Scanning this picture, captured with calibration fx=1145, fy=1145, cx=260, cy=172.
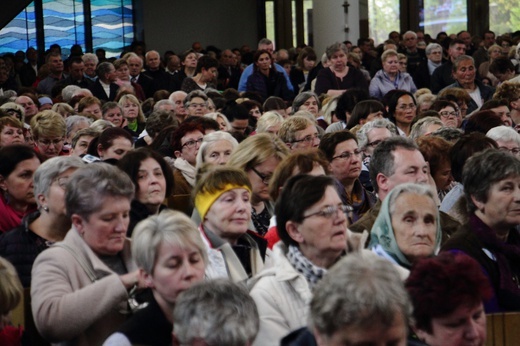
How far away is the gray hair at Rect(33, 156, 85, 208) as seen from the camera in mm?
5082

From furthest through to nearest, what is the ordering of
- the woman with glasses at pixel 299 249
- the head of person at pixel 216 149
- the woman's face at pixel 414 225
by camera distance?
the head of person at pixel 216 149 → the woman's face at pixel 414 225 → the woman with glasses at pixel 299 249

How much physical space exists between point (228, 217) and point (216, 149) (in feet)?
7.16

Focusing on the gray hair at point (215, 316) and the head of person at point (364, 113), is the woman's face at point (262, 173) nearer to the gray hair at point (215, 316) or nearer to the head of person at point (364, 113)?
the gray hair at point (215, 316)

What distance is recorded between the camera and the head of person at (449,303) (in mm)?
3561

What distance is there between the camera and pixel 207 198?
16.7ft

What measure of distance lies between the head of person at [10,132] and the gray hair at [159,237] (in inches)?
194

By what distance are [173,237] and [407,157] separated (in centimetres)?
231

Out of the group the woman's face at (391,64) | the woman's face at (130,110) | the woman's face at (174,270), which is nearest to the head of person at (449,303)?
the woman's face at (174,270)

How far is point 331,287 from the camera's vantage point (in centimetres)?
308

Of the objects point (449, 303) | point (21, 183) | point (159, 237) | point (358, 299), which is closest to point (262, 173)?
point (21, 183)

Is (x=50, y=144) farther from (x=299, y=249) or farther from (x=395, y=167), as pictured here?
(x=299, y=249)

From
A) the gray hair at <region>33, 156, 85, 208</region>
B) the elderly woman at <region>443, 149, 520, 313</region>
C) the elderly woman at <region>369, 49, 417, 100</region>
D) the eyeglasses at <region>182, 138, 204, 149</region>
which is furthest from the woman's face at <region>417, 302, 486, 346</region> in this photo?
the elderly woman at <region>369, 49, 417, 100</region>

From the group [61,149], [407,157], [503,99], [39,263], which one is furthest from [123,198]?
[503,99]

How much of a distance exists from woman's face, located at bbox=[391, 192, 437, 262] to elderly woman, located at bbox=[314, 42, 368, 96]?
29.2ft
